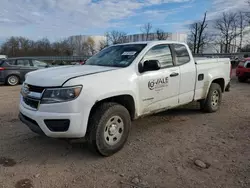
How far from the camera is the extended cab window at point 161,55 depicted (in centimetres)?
413

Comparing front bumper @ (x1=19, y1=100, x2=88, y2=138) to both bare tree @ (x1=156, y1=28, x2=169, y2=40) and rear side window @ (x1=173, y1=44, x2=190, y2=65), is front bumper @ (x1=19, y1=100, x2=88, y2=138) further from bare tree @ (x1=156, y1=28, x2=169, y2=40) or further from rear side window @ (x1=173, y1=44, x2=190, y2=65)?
bare tree @ (x1=156, y1=28, x2=169, y2=40)

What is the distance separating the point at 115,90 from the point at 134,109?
0.59 m

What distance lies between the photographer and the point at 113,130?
347 cm

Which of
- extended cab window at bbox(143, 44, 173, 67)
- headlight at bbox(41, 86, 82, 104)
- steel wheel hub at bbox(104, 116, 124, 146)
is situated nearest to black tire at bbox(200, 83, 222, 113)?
extended cab window at bbox(143, 44, 173, 67)

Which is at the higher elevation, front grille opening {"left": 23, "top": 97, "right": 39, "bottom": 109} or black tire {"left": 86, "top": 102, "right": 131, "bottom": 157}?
front grille opening {"left": 23, "top": 97, "right": 39, "bottom": 109}

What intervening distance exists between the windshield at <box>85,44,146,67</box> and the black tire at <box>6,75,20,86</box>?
9404 mm

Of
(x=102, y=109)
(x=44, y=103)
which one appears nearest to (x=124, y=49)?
(x=102, y=109)

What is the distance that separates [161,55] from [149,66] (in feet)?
2.40

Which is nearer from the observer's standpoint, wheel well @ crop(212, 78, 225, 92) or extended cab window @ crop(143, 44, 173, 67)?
extended cab window @ crop(143, 44, 173, 67)

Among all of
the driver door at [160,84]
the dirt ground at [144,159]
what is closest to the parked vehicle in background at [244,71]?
the dirt ground at [144,159]

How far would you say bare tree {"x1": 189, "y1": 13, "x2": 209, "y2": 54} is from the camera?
50.4m

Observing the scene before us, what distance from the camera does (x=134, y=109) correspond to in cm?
375

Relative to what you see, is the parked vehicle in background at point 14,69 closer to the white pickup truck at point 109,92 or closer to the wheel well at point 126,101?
the white pickup truck at point 109,92

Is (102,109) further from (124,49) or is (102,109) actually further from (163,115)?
(163,115)
